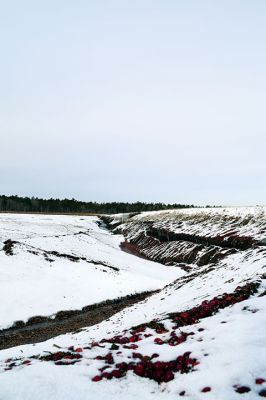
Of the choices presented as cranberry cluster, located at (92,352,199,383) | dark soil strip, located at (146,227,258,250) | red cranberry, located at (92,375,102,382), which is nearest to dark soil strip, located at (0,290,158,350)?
cranberry cluster, located at (92,352,199,383)

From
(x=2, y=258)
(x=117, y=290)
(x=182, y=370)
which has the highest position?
(x=182, y=370)

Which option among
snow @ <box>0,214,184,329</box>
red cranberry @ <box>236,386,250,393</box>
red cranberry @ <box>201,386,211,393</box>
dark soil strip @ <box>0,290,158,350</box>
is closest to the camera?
red cranberry @ <box>236,386,250,393</box>

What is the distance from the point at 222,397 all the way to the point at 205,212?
84751 mm

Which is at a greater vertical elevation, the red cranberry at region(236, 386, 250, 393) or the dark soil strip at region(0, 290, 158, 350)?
the red cranberry at region(236, 386, 250, 393)

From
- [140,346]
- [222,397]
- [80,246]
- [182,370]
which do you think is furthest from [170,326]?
[80,246]

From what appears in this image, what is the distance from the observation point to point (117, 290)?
3853cm

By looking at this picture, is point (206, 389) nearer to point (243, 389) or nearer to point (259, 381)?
point (243, 389)

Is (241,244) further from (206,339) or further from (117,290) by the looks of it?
(206,339)

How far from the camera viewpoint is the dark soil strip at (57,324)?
24.5 meters

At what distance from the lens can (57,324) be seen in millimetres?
28359

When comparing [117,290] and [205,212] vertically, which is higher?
[205,212]

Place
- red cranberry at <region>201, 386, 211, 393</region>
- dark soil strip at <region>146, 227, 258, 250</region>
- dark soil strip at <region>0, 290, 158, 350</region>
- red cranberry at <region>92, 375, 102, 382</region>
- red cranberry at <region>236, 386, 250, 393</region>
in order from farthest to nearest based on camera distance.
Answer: dark soil strip at <region>146, 227, 258, 250</region>
dark soil strip at <region>0, 290, 158, 350</region>
red cranberry at <region>92, 375, 102, 382</region>
red cranberry at <region>201, 386, 211, 393</region>
red cranberry at <region>236, 386, 250, 393</region>

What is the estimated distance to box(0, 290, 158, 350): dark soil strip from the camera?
2452 cm

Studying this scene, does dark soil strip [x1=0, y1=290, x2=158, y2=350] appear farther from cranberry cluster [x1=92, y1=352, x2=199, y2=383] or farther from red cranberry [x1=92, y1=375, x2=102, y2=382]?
red cranberry [x1=92, y1=375, x2=102, y2=382]
